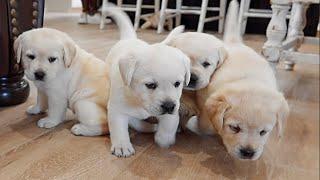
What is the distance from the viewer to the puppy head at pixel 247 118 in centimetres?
96

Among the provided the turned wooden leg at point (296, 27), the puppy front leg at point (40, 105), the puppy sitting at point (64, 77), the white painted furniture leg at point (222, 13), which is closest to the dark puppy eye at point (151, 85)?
the puppy sitting at point (64, 77)

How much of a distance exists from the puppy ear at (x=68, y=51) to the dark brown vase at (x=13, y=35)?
0.77ft

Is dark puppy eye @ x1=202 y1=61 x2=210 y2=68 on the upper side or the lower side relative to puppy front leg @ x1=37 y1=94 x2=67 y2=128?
upper

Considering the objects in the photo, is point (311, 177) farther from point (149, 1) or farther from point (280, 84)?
point (149, 1)

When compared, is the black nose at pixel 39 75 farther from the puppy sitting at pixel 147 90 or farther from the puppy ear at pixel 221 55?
the puppy ear at pixel 221 55

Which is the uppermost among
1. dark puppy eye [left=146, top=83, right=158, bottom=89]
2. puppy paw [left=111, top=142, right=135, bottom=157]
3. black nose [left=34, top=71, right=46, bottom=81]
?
dark puppy eye [left=146, top=83, right=158, bottom=89]

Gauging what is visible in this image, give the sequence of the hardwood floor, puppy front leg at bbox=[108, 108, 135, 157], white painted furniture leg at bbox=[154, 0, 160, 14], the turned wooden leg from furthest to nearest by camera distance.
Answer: white painted furniture leg at bbox=[154, 0, 160, 14] < the turned wooden leg < puppy front leg at bbox=[108, 108, 135, 157] < the hardwood floor

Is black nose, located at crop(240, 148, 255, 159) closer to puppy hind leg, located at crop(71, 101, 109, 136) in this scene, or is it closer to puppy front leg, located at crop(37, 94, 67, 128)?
puppy hind leg, located at crop(71, 101, 109, 136)

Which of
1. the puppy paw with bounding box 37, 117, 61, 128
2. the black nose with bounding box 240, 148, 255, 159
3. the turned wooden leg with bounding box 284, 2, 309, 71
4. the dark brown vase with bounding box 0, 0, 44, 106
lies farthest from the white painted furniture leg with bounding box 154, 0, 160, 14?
the black nose with bounding box 240, 148, 255, 159

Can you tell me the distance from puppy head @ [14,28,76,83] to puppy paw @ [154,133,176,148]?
34 cm

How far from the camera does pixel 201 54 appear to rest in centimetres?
119

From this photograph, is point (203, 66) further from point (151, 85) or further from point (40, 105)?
point (40, 105)

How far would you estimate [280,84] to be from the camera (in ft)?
6.90

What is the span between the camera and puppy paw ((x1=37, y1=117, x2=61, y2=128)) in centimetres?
121
